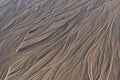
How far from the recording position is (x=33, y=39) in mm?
6664

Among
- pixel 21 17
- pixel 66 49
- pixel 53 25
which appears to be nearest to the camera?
pixel 66 49

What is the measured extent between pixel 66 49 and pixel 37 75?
114cm

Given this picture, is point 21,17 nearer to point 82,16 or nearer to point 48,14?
point 48,14

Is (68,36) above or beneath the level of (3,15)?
beneath

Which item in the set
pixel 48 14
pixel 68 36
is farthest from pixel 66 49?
pixel 48 14

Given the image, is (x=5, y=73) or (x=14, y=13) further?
(x=14, y=13)

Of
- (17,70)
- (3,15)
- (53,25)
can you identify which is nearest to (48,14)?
(53,25)

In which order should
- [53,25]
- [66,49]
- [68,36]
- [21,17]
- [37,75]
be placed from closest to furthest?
[37,75], [66,49], [68,36], [53,25], [21,17]

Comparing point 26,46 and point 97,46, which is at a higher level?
point 26,46

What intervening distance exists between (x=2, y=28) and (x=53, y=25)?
4.91 feet

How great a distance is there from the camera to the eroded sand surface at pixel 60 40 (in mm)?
5469

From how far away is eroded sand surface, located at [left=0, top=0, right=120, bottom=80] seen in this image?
17.9 ft

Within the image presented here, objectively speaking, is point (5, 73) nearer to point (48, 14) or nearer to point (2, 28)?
point (2, 28)

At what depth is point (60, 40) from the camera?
6.53m
